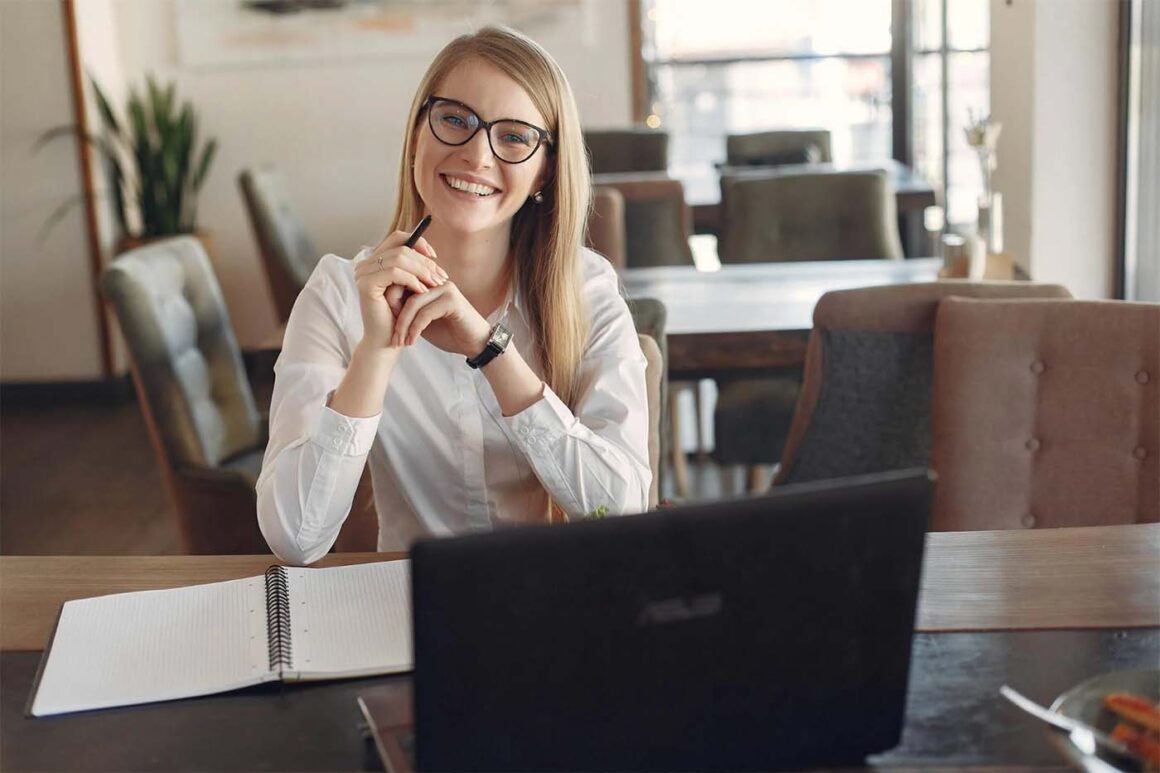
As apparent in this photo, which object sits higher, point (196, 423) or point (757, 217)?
point (757, 217)

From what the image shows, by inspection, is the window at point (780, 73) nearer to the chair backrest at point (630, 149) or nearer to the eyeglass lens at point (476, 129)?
the chair backrest at point (630, 149)

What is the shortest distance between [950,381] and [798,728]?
1249 mm

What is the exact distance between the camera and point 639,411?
1.76 m

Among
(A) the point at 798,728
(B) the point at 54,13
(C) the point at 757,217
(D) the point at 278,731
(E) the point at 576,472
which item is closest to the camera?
(A) the point at 798,728

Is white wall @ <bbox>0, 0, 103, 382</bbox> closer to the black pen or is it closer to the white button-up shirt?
the white button-up shirt

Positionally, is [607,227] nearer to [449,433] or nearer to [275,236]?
[275,236]

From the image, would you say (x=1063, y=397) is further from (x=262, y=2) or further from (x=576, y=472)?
(x=262, y=2)

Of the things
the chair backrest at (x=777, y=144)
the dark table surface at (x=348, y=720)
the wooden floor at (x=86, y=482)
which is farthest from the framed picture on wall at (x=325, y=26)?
the dark table surface at (x=348, y=720)

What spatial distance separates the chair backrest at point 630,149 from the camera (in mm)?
5363

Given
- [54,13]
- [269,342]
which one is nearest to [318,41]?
[54,13]

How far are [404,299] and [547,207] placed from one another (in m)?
0.31

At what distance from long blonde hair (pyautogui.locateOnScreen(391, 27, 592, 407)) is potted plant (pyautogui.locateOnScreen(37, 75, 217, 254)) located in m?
3.97

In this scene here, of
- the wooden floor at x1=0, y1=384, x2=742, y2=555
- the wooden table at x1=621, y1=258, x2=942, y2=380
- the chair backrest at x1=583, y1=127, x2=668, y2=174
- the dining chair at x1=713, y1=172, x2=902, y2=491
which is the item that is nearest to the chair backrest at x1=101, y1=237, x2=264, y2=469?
the wooden table at x1=621, y1=258, x2=942, y2=380

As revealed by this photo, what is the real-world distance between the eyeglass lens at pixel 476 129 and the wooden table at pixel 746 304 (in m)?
1.09
